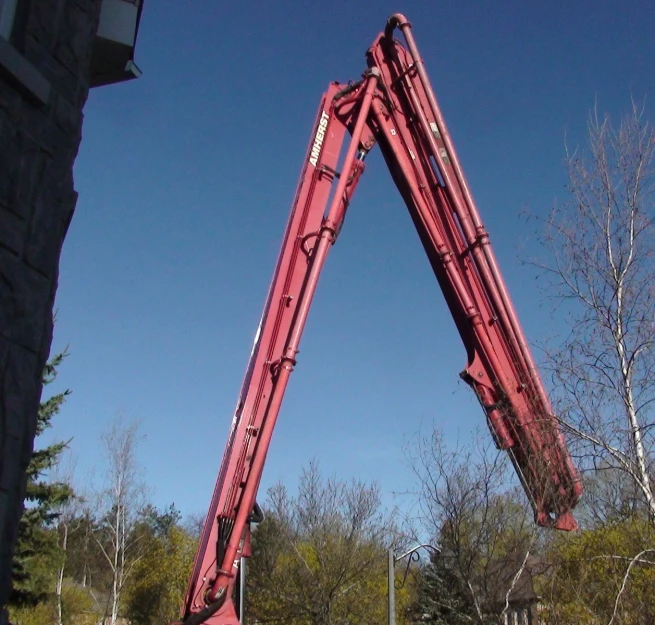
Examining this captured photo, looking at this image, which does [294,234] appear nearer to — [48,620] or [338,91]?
[338,91]

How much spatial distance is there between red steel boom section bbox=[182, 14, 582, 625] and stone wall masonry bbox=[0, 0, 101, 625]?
14.7 ft

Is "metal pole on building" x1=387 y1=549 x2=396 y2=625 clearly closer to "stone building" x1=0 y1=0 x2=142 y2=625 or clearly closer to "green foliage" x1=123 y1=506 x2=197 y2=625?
"stone building" x1=0 y1=0 x2=142 y2=625

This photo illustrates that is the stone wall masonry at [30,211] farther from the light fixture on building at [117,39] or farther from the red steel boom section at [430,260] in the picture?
the red steel boom section at [430,260]

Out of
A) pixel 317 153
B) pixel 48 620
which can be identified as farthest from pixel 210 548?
pixel 48 620

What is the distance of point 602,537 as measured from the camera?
10.2m

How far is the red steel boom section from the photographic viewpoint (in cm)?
822

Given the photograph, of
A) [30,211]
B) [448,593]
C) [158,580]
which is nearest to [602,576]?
[448,593]

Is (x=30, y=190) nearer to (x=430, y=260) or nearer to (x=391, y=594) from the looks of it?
(x=430, y=260)

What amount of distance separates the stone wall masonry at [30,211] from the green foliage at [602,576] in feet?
23.7

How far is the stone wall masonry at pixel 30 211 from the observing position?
317cm

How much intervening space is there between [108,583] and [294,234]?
30711 mm

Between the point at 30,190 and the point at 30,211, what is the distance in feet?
0.31

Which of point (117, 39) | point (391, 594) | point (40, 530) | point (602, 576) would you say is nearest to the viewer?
point (117, 39)

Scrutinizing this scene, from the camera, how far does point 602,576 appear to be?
13.3m
